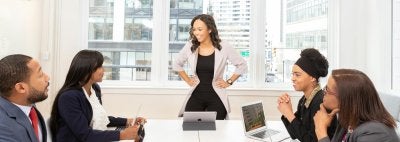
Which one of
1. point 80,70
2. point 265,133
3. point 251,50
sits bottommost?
point 265,133

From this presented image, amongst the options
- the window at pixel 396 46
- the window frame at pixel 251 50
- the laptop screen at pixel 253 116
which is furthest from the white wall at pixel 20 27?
the window at pixel 396 46

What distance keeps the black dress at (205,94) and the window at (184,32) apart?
3.67 ft

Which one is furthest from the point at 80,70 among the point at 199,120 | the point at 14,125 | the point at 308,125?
the point at 308,125

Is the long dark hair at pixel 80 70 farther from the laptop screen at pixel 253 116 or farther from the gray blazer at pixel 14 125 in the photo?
the laptop screen at pixel 253 116

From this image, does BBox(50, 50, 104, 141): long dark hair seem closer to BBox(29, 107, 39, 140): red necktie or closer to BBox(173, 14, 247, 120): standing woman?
BBox(29, 107, 39, 140): red necktie

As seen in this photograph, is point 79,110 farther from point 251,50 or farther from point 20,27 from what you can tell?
point 251,50

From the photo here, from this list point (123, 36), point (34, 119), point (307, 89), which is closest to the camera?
point (34, 119)

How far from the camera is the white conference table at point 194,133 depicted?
214 centimetres

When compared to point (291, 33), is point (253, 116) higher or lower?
lower

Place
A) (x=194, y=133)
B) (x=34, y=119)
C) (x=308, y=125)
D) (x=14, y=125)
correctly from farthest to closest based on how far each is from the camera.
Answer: (x=194, y=133) < (x=308, y=125) < (x=34, y=119) < (x=14, y=125)

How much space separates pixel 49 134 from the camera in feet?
5.98

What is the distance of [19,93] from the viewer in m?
1.44

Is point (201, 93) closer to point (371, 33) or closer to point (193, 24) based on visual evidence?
point (193, 24)

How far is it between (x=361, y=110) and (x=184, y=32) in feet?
9.93
